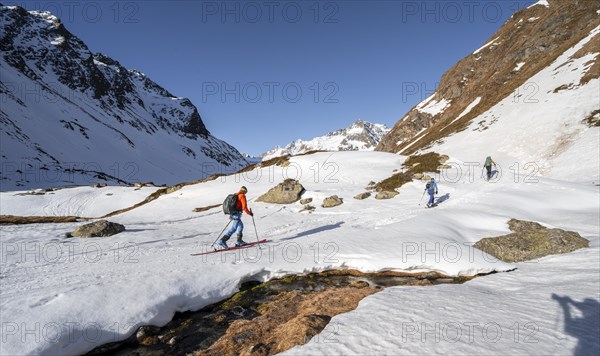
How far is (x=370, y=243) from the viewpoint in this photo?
12594 millimetres

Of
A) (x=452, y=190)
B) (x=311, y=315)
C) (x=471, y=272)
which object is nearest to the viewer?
(x=311, y=315)

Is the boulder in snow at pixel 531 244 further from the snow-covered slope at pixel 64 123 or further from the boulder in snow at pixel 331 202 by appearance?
the snow-covered slope at pixel 64 123

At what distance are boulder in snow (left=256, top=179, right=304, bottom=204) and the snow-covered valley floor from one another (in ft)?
11.6

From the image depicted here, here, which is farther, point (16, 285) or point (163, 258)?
point (163, 258)

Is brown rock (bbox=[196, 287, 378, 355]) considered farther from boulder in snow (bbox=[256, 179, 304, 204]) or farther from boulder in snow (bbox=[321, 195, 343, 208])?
boulder in snow (bbox=[256, 179, 304, 204])

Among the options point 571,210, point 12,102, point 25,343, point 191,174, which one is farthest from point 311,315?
point 191,174

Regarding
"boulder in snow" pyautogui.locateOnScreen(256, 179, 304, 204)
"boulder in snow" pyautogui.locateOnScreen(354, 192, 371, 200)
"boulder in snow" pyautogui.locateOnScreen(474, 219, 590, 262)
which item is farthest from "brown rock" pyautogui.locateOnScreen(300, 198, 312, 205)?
"boulder in snow" pyautogui.locateOnScreen(474, 219, 590, 262)

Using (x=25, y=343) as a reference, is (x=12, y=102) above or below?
above

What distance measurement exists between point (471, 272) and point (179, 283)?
9.63 metres

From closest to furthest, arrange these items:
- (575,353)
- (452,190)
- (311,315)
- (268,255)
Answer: (575,353) → (311,315) → (268,255) → (452,190)

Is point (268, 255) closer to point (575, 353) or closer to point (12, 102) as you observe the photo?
point (575, 353)

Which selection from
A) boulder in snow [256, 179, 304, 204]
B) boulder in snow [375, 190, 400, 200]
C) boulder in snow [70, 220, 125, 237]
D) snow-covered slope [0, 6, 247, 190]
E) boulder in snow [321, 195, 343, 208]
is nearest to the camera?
boulder in snow [70, 220, 125, 237]

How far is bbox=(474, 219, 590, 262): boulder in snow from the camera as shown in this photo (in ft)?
35.8

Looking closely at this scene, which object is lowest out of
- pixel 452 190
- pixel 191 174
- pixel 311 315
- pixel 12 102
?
pixel 311 315
